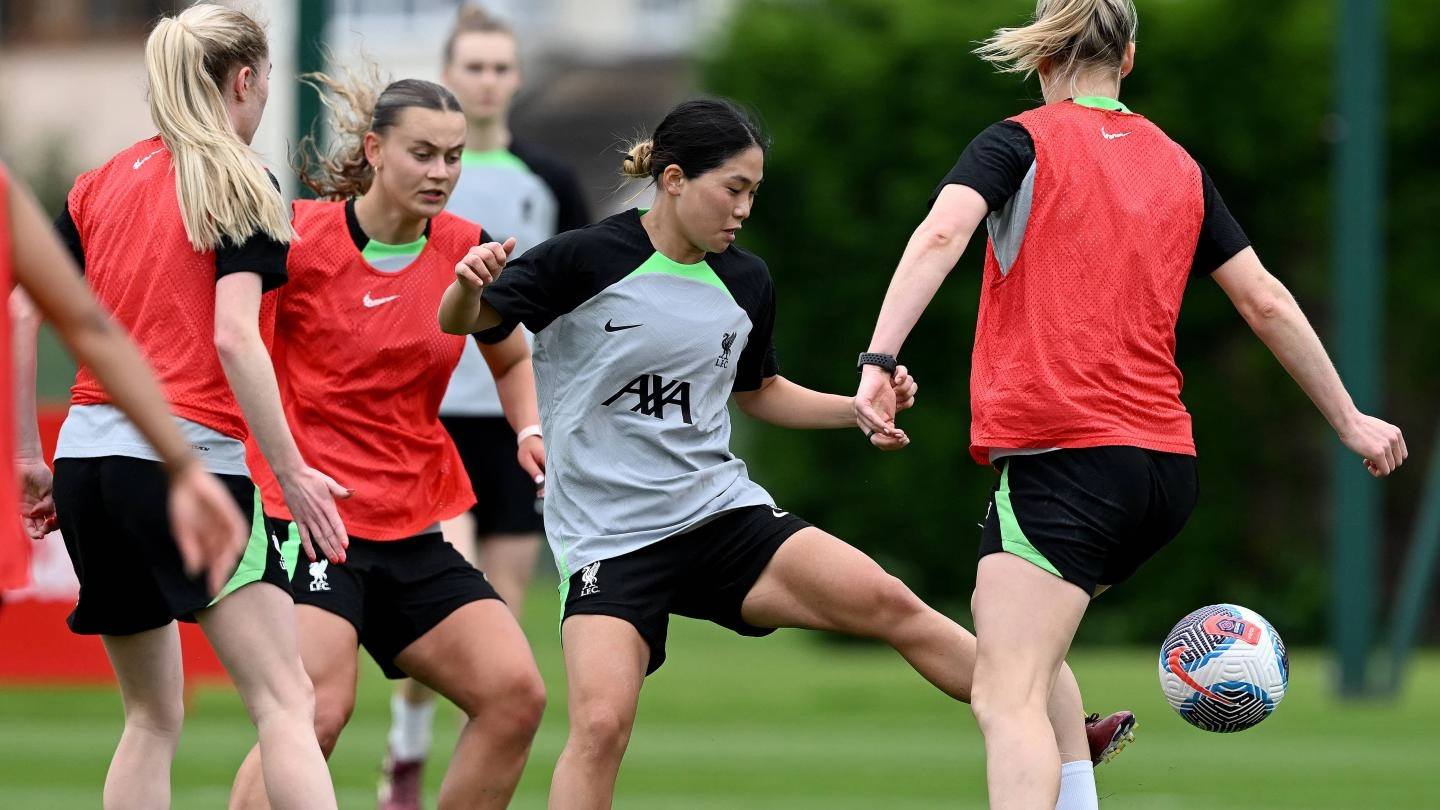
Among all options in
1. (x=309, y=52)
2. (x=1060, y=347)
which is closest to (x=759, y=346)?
(x=1060, y=347)

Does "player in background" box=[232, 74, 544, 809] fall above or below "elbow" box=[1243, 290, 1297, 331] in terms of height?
below

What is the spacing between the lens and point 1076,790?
6.07 m

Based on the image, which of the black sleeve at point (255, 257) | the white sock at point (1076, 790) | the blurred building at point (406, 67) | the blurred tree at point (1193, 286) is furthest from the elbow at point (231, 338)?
the blurred building at point (406, 67)

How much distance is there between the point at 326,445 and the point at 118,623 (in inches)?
39.1

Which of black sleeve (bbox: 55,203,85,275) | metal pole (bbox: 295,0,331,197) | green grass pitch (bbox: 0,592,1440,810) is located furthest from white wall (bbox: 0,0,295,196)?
black sleeve (bbox: 55,203,85,275)

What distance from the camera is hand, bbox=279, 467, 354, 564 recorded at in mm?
5582

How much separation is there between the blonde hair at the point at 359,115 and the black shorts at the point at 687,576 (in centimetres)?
142

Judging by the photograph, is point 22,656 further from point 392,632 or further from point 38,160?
point 38,160

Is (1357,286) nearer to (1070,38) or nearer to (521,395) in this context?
(521,395)

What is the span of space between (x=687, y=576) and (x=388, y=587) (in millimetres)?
863

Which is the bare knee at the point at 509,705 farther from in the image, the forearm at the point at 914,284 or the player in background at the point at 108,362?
the player in background at the point at 108,362

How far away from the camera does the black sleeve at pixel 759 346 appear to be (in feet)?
20.9

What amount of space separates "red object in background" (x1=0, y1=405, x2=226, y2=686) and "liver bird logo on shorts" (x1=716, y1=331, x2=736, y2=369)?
751cm

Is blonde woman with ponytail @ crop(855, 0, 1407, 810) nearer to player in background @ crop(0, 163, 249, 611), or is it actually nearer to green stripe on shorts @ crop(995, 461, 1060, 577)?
green stripe on shorts @ crop(995, 461, 1060, 577)
